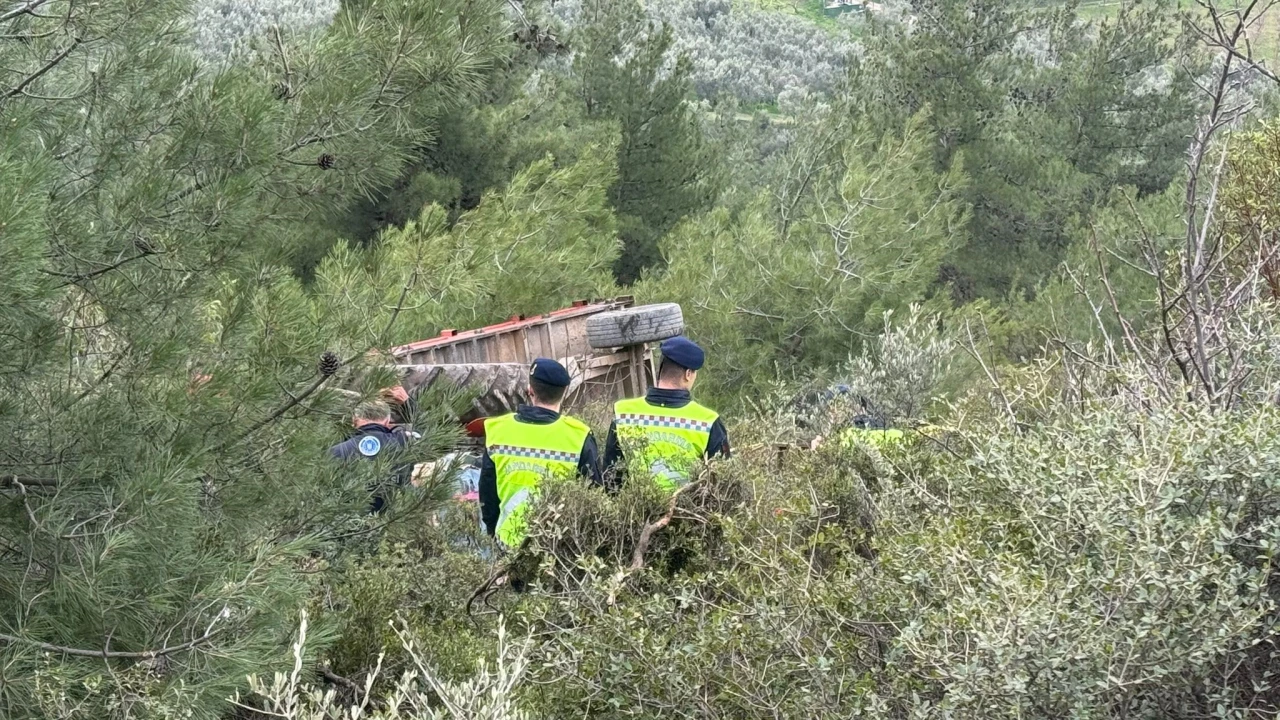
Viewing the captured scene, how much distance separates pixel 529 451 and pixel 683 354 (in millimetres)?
974

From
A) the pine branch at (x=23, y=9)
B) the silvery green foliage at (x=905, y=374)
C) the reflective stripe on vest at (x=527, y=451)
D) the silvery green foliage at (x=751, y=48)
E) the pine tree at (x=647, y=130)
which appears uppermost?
the pine branch at (x=23, y=9)

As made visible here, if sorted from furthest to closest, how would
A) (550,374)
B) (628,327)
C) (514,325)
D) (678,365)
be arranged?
(514,325) < (628,327) < (678,365) < (550,374)

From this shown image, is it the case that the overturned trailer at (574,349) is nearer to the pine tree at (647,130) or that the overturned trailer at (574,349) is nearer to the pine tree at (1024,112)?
the pine tree at (647,130)

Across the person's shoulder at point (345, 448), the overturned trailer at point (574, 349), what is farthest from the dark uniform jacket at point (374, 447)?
the overturned trailer at point (574, 349)

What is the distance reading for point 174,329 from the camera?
373 cm

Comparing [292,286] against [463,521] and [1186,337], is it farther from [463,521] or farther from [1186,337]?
[1186,337]

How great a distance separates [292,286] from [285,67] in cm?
72

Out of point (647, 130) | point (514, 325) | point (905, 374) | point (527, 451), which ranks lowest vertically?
point (647, 130)

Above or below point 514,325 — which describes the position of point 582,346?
below

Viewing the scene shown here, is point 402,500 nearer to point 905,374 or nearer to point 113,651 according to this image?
point 113,651

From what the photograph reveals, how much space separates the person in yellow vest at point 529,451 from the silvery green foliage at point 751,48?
179 feet

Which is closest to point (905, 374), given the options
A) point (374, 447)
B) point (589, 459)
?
point (589, 459)

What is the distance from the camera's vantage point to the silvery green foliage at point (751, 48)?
64.4m

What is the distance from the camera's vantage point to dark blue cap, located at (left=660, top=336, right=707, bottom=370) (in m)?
5.98
